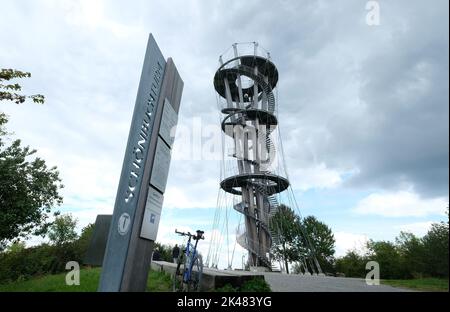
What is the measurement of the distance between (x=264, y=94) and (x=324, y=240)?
2720 centimetres

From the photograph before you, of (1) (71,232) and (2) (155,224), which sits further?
(1) (71,232)

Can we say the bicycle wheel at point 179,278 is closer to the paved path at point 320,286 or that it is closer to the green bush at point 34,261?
the paved path at point 320,286

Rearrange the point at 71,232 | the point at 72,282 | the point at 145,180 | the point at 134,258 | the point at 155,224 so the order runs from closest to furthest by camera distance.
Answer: the point at 134,258, the point at 145,180, the point at 155,224, the point at 72,282, the point at 71,232

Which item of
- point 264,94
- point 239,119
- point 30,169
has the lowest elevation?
point 30,169

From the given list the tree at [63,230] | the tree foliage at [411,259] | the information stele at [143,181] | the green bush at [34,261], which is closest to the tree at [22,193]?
the green bush at [34,261]

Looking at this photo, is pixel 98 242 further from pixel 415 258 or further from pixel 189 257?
pixel 415 258

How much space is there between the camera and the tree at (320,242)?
143 feet

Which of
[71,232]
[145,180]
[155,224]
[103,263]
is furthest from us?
[71,232]

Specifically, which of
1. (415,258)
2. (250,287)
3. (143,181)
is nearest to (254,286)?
(250,287)

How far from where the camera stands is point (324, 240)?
45.5 meters

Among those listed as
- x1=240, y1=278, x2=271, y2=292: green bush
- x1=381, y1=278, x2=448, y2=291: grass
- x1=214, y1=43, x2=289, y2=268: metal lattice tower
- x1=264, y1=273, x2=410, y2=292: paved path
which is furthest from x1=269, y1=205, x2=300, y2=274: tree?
x1=240, y1=278, x2=271, y2=292: green bush
